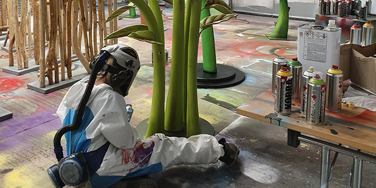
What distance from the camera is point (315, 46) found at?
2.43 meters

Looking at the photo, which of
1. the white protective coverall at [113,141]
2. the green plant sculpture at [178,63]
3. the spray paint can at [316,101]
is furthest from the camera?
the green plant sculpture at [178,63]

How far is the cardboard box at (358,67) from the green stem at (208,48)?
2.58 m

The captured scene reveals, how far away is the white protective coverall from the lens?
249 centimetres

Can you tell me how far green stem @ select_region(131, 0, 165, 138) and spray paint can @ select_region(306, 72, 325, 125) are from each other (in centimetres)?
143

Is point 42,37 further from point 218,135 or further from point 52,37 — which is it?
point 218,135

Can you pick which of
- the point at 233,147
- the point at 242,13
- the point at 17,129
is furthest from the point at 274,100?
the point at 242,13

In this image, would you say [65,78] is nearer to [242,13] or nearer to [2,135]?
[2,135]

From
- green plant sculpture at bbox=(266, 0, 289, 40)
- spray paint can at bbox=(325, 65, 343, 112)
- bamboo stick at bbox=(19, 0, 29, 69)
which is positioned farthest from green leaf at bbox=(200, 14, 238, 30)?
green plant sculpture at bbox=(266, 0, 289, 40)

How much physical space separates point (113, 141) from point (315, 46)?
1.37m

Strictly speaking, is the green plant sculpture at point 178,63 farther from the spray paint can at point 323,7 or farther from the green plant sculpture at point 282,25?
the green plant sculpture at point 282,25

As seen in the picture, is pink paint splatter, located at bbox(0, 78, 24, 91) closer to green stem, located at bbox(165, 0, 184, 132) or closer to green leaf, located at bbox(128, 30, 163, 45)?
green stem, located at bbox(165, 0, 184, 132)

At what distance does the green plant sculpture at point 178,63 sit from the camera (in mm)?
3244

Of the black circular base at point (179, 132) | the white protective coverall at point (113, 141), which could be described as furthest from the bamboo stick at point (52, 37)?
the white protective coverall at point (113, 141)

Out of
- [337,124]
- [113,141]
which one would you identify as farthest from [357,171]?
[113,141]
